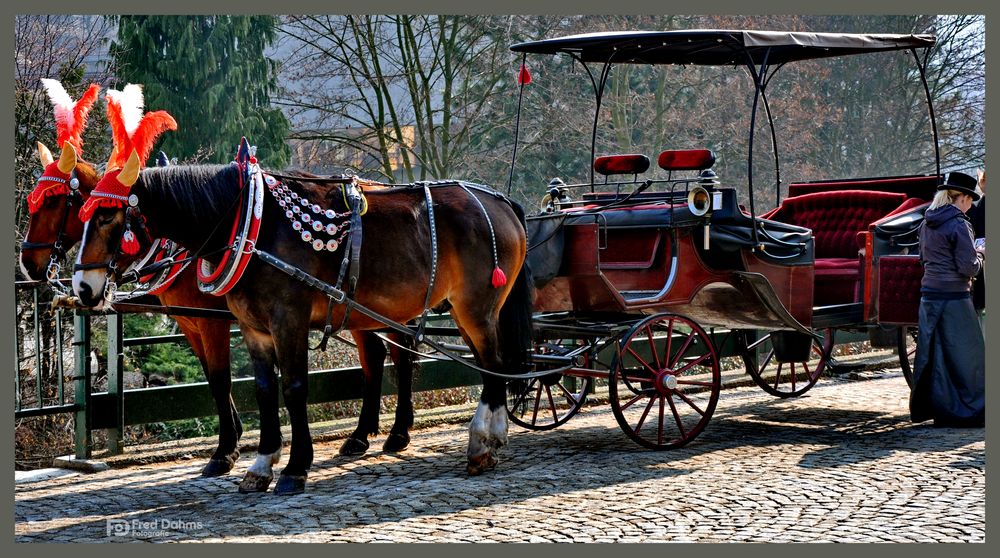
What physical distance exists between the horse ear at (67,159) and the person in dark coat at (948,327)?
5.54 metres

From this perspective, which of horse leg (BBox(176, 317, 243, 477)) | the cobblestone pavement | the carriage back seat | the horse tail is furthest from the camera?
the carriage back seat

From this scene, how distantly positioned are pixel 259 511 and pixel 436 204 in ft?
6.89

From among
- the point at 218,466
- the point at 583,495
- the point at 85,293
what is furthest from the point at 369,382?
the point at 85,293

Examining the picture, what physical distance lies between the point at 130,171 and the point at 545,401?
15.6 ft

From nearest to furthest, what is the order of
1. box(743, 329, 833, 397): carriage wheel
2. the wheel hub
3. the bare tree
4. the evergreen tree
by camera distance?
the wheel hub → box(743, 329, 833, 397): carriage wheel → the bare tree → the evergreen tree

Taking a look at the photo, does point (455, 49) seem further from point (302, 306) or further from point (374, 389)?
point (302, 306)

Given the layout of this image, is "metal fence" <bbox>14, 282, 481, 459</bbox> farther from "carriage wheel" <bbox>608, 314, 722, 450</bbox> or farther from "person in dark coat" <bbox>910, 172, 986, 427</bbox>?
"person in dark coat" <bbox>910, 172, 986, 427</bbox>

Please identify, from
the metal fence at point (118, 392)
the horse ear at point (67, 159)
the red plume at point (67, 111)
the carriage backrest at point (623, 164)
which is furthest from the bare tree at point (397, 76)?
the horse ear at point (67, 159)

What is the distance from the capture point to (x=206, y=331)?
267 inches

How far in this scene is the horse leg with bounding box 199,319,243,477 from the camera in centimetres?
679

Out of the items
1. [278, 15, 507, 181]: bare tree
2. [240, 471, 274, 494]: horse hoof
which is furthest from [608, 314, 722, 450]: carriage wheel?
[278, 15, 507, 181]: bare tree

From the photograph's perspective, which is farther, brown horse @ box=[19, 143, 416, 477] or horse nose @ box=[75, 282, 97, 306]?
brown horse @ box=[19, 143, 416, 477]

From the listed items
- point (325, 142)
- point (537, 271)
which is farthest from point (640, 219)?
point (325, 142)

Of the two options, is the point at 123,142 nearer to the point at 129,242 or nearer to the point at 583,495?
the point at 129,242
